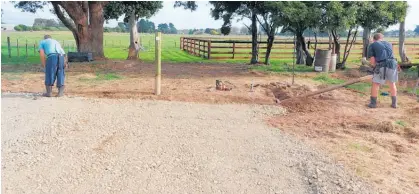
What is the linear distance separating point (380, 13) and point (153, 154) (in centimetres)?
1259

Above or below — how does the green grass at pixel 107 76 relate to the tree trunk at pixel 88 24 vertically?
below

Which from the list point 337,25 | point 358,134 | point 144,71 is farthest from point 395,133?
point 144,71

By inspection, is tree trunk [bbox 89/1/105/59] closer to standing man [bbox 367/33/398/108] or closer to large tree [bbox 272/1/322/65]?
large tree [bbox 272/1/322/65]

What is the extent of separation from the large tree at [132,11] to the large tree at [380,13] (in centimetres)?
1111

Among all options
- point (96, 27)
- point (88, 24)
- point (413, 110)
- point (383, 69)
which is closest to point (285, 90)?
point (383, 69)

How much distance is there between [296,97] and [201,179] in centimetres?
505

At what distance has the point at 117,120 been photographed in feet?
22.1

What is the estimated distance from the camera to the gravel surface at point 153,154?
4.18m

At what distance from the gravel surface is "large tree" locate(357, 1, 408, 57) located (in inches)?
376

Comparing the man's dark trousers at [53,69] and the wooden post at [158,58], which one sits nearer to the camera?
the man's dark trousers at [53,69]

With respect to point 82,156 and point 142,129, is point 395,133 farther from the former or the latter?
point 82,156

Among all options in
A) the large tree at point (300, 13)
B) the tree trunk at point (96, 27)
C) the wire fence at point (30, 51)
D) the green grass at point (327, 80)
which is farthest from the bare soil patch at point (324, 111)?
the wire fence at point (30, 51)

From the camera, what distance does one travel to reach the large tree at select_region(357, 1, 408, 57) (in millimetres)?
14727

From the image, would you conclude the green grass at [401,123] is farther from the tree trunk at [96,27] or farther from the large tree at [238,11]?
the tree trunk at [96,27]
